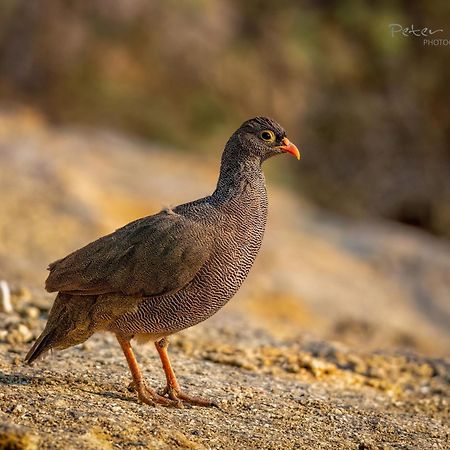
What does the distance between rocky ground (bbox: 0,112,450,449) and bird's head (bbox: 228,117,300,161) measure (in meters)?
1.99

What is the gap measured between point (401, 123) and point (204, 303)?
2536cm

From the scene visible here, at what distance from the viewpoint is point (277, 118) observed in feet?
98.0

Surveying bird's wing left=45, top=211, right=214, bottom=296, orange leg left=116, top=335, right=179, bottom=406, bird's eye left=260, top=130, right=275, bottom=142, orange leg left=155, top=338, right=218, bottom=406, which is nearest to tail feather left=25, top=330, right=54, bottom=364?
bird's wing left=45, top=211, right=214, bottom=296

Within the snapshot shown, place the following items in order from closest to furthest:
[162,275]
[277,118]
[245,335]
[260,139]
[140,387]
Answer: [162,275] < [140,387] < [260,139] < [245,335] < [277,118]

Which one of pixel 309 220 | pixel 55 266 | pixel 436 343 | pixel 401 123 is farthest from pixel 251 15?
pixel 55 266

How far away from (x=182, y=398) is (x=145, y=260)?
1.18m

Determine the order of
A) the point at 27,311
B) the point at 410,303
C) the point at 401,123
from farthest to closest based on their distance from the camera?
the point at 401,123 < the point at 410,303 < the point at 27,311

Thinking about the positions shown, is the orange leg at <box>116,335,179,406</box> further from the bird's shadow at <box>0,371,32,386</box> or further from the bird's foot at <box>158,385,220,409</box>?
the bird's shadow at <box>0,371,32,386</box>

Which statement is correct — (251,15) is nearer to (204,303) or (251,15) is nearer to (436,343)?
(436,343)

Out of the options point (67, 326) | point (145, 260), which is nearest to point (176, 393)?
point (67, 326)

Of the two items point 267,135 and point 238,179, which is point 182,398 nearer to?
point 238,179

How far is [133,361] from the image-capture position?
Answer: 746 centimetres

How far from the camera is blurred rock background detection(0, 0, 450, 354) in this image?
18.2 m

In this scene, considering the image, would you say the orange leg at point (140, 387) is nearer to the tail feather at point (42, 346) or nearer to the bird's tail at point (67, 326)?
the bird's tail at point (67, 326)
